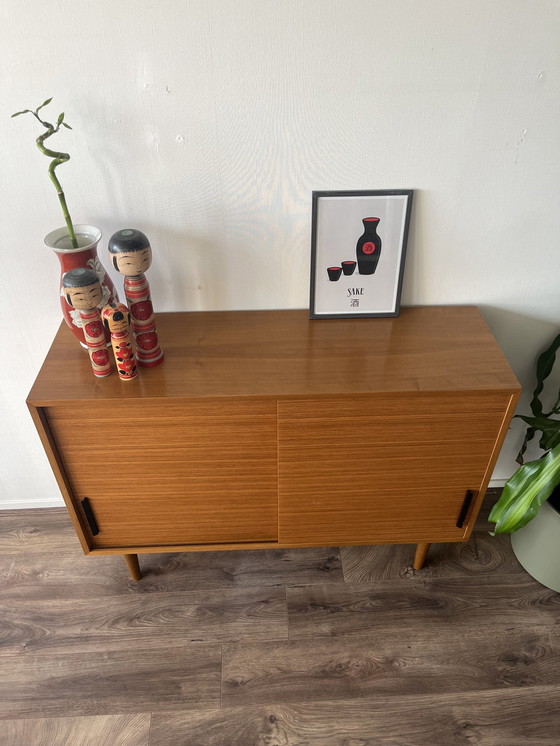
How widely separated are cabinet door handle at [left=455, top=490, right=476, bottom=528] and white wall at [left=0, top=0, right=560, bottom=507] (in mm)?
461

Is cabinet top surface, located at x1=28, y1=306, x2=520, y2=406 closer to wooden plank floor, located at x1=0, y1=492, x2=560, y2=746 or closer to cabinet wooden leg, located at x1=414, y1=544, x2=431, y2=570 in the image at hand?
cabinet wooden leg, located at x1=414, y1=544, x2=431, y2=570

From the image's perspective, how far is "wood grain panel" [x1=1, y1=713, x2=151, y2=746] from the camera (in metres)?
1.36

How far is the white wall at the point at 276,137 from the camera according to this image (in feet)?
3.56

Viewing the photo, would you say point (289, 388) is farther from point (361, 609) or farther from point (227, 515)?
point (361, 609)

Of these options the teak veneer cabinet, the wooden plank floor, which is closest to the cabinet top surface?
the teak veneer cabinet

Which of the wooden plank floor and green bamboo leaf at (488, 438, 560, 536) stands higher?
green bamboo leaf at (488, 438, 560, 536)

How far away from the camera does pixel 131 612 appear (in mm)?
1593

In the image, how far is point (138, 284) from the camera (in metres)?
1.19

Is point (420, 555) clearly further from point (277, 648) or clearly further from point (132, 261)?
point (132, 261)

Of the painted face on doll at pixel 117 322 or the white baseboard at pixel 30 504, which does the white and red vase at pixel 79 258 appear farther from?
the white baseboard at pixel 30 504

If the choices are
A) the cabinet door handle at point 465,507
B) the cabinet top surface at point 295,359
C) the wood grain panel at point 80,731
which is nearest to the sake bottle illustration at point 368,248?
the cabinet top surface at point 295,359

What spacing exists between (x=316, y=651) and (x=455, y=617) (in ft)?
1.32

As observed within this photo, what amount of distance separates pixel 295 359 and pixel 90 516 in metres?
0.64

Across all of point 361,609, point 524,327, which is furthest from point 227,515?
point 524,327
